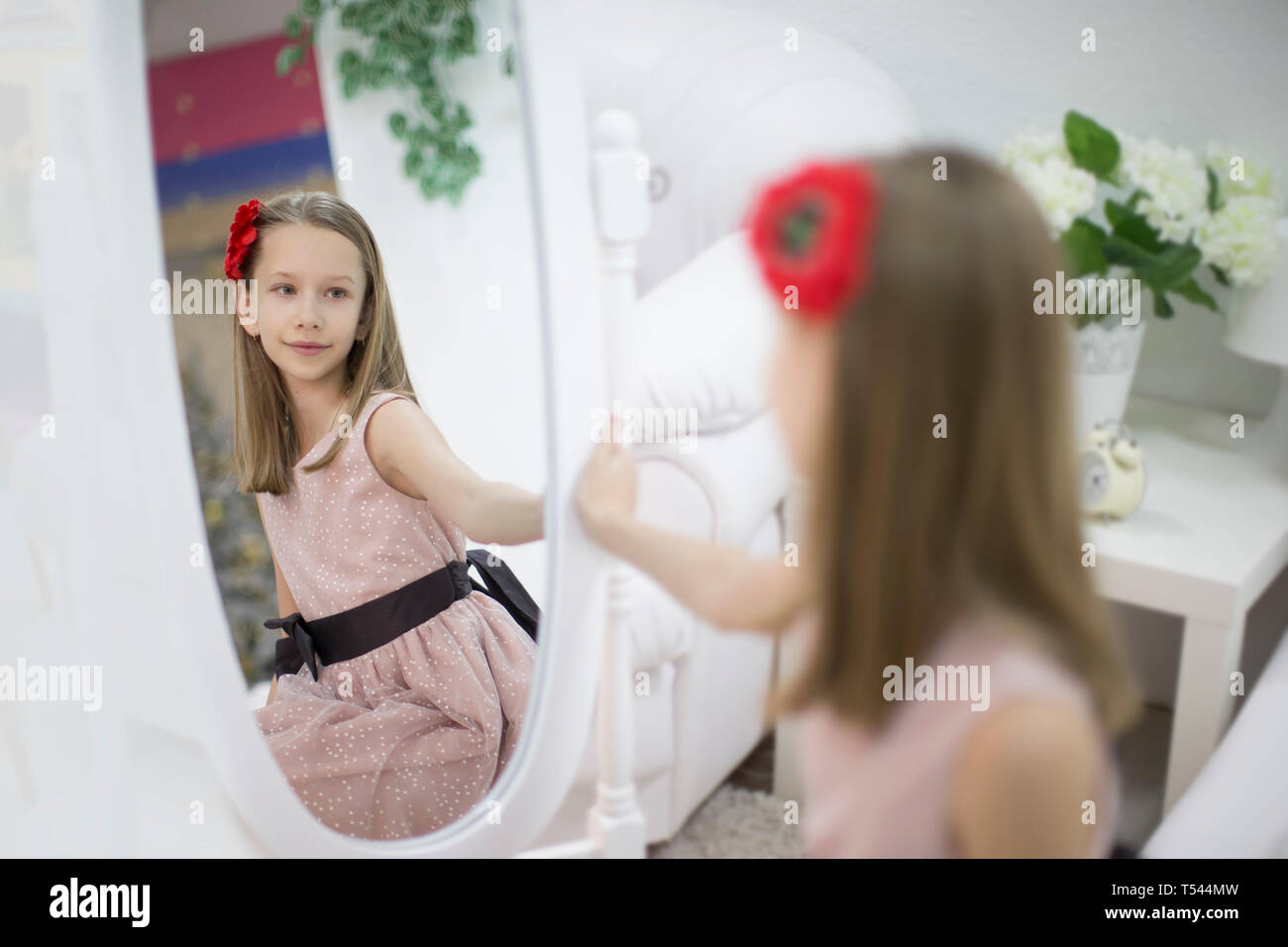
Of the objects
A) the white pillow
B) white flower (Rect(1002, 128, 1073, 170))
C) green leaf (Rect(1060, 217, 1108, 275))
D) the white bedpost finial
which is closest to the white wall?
white flower (Rect(1002, 128, 1073, 170))

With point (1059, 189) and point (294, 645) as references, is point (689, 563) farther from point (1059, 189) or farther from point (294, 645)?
point (1059, 189)

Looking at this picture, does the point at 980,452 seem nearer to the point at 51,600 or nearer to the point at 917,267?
the point at 917,267

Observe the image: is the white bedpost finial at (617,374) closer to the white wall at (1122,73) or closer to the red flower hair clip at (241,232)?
the red flower hair clip at (241,232)

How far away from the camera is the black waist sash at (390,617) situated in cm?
106

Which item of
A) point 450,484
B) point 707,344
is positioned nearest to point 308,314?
point 450,484

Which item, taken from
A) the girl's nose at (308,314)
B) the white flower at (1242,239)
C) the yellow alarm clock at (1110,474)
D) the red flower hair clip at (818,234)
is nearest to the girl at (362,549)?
the girl's nose at (308,314)

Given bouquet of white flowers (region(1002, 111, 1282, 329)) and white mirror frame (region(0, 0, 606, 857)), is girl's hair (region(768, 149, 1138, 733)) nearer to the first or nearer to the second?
white mirror frame (region(0, 0, 606, 857))

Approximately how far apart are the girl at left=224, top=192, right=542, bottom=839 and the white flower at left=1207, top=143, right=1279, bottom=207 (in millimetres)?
961

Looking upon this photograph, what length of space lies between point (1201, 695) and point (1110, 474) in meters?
0.25

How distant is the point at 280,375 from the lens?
104cm

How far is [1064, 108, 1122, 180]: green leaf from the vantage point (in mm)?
1409
